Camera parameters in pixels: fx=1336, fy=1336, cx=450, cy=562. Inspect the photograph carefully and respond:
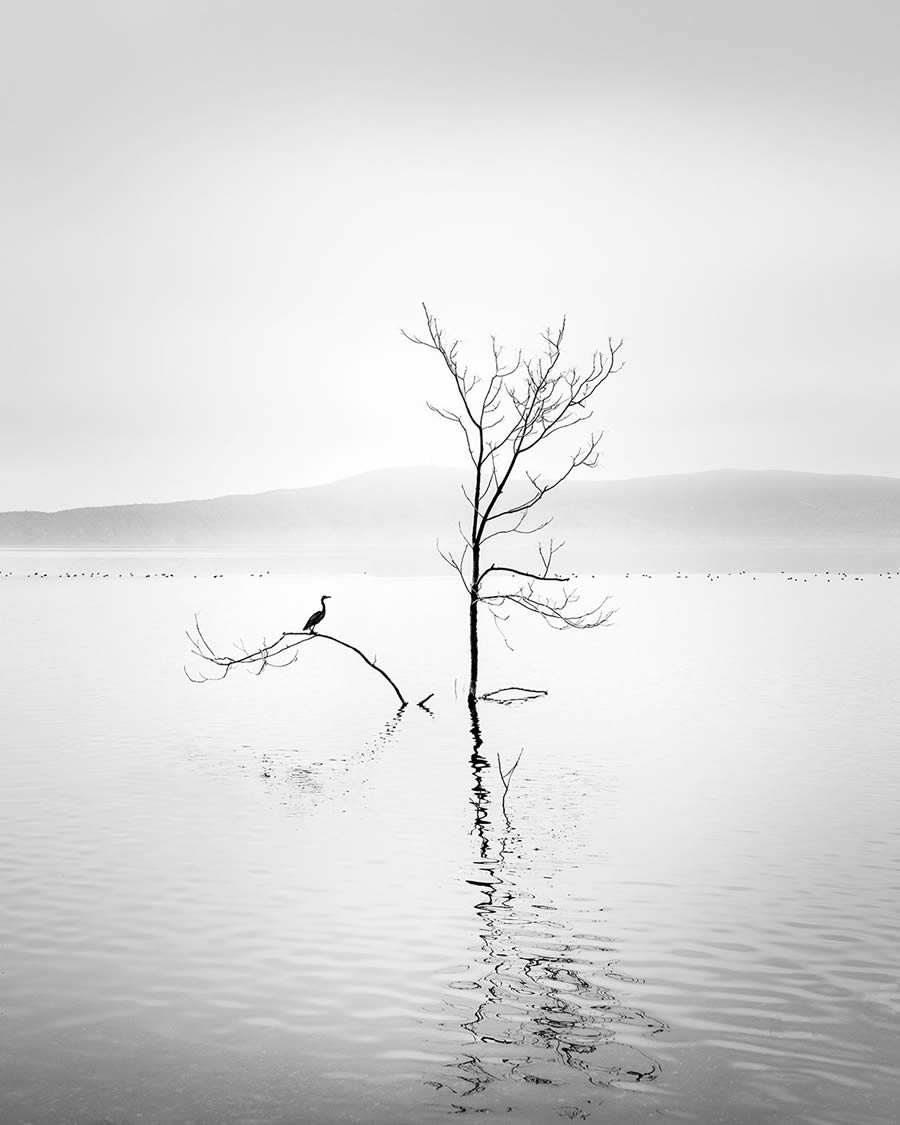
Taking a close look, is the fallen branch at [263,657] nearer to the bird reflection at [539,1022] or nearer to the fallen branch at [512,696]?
the fallen branch at [512,696]

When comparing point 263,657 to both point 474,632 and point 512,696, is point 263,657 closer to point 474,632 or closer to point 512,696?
point 474,632

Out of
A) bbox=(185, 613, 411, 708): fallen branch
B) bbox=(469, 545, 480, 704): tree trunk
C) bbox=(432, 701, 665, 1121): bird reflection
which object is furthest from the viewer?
bbox=(469, 545, 480, 704): tree trunk

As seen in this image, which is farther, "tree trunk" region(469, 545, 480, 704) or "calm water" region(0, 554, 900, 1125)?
"tree trunk" region(469, 545, 480, 704)

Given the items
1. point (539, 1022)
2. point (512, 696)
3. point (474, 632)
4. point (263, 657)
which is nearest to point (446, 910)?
point (539, 1022)

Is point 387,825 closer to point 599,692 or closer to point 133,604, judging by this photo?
point 599,692

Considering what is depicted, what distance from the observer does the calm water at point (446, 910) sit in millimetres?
11367

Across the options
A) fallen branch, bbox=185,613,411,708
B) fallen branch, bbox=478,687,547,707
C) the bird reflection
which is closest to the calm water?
the bird reflection

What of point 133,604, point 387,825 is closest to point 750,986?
point 387,825

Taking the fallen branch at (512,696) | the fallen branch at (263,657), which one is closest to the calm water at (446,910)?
the fallen branch at (512,696)

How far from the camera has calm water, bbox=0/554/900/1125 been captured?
11367mm

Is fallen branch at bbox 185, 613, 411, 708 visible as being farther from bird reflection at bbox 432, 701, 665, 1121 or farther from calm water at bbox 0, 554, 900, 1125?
bird reflection at bbox 432, 701, 665, 1121

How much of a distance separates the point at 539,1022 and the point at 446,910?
4151mm

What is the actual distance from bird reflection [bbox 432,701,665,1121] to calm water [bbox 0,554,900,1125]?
36 mm

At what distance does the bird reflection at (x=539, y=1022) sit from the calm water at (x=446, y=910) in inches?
1.4
